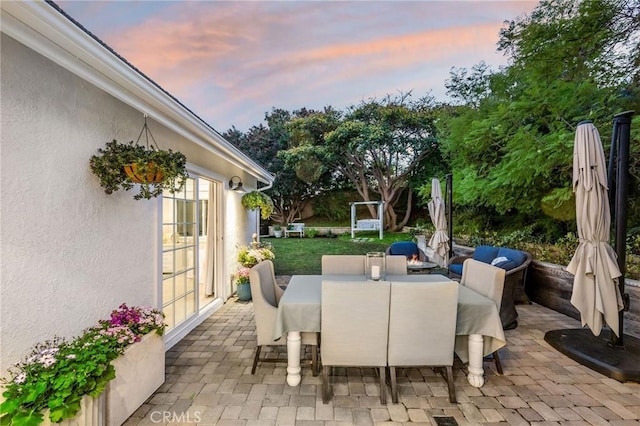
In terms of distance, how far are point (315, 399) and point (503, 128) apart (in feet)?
20.6

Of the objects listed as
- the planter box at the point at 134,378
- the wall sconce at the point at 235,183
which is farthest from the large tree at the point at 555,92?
the planter box at the point at 134,378

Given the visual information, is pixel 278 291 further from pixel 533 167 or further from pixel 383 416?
pixel 533 167

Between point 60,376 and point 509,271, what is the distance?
4841 mm

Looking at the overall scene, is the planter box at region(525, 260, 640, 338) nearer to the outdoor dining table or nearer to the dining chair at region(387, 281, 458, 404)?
the outdoor dining table

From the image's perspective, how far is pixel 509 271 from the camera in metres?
4.19

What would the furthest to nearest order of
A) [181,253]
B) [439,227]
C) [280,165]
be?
[280,165]
[439,227]
[181,253]

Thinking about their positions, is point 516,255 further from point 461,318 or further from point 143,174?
point 143,174

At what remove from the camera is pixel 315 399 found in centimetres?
239

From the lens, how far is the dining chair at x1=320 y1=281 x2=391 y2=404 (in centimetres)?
230

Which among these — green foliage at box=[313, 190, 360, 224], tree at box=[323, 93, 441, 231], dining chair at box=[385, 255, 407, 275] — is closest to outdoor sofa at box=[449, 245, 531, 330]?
dining chair at box=[385, 255, 407, 275]

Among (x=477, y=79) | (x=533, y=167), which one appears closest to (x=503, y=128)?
(x=533, y=167)

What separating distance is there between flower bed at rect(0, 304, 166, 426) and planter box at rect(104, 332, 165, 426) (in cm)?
12

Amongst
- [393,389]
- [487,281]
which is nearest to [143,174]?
[393,389]

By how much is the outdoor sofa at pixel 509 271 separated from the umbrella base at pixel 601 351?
0.44m
